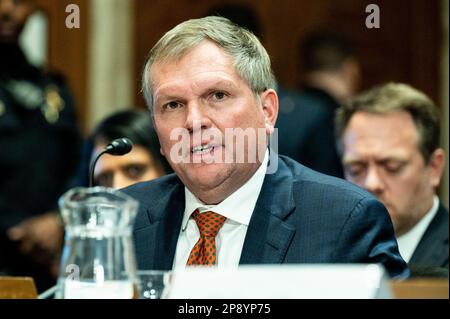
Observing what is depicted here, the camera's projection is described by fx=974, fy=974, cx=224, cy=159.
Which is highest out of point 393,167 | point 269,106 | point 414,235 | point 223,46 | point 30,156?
point 223,46

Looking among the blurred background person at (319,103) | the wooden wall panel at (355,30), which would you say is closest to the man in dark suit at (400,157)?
the blurred background person at (319,103)

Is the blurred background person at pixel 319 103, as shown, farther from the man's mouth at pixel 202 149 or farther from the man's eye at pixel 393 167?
the man's mouth at pixel 202 149

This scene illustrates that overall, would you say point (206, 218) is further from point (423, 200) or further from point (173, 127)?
point (423, 200)

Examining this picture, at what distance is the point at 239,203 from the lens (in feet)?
8.67

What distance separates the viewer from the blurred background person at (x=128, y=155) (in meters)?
3.74

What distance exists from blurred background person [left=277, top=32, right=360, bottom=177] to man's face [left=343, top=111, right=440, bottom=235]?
532 mm

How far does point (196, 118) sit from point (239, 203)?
0.28 m

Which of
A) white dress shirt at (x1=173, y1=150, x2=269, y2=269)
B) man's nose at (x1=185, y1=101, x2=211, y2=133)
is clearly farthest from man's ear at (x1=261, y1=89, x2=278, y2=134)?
man's nose at (x1=185, y1=101, x2=211, y2=133)

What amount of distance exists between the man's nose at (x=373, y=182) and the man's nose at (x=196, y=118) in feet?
3.94

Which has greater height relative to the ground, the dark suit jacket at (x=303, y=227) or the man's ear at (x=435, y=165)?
the dark suit jacket at (x=303, y=227)

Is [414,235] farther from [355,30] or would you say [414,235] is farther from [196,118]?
[355,30]

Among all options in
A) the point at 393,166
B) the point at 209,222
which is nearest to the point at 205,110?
the point at 209,222

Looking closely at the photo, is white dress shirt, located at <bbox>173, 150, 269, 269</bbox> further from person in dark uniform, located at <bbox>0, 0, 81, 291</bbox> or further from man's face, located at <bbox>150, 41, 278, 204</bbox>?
person in dark uniform, located at <bbox>0, 0, 81, 291</bbox>
